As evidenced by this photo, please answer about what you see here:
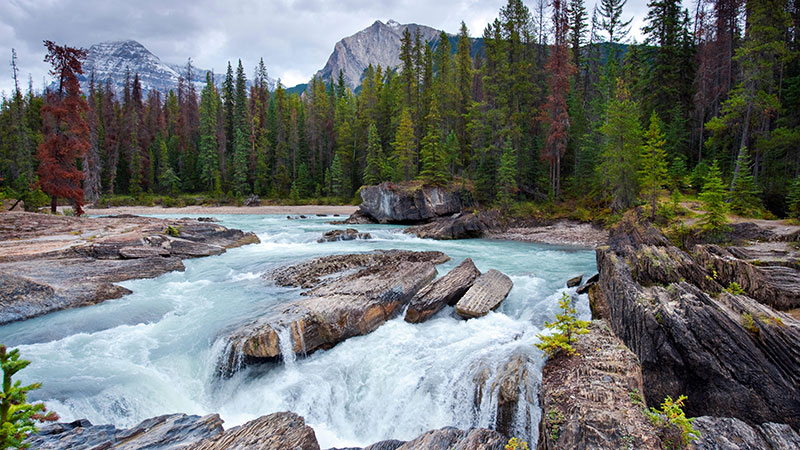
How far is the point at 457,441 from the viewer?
14.8 ft

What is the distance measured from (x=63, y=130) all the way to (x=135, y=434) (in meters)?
27.5

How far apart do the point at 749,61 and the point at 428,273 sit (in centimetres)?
2368

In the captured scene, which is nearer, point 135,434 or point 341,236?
point 135,434

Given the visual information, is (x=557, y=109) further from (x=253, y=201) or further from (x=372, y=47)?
(x=372, y=47)

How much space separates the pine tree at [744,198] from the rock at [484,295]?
14934 millimetres

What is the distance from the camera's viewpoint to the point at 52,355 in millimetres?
7566

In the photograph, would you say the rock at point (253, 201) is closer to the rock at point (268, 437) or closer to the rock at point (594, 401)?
the rock at point (268, 437)

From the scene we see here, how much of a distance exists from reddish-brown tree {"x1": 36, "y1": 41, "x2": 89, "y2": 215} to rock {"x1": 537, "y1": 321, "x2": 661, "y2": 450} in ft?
96.9

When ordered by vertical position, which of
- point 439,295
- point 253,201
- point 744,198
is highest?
point 253,201

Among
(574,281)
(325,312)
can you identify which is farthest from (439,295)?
(574,281)

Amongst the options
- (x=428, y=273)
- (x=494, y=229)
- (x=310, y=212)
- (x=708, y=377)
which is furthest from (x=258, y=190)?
(x=708, y=377)

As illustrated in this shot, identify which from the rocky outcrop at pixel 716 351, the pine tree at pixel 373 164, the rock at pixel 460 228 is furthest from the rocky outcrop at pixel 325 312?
the pine tree at pixel 373 164

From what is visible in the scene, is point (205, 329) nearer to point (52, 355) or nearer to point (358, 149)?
point (52, 355)

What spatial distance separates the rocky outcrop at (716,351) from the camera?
527 cm
